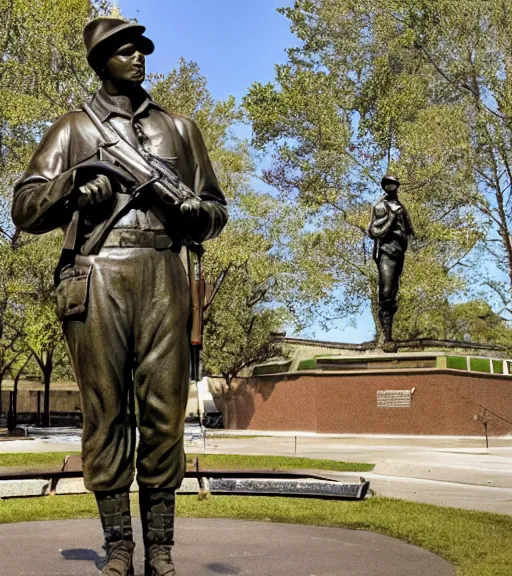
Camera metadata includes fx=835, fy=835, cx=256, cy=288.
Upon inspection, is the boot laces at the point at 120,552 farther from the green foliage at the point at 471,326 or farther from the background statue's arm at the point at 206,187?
the green foliage at the point at 471,326

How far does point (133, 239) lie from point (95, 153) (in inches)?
17.8

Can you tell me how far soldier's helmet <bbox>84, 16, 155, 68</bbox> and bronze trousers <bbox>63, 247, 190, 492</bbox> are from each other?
0.93m

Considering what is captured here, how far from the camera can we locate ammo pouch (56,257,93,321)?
3.54m

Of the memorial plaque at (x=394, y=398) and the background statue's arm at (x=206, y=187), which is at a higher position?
the background statue's arm at (x=206, y=187)

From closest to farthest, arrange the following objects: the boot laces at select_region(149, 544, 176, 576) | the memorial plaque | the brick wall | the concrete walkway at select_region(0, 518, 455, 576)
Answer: the boot laces at select_region(149, 544, 176, 576) → the concrete walkway at select_region(0, 518, 455, 576) → the brick wall → the memorial plaque

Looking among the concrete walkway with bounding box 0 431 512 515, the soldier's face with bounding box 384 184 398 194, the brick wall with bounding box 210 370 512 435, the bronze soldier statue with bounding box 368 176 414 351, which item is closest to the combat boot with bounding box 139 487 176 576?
the concrete walkway with bounding box 0 431 512 515

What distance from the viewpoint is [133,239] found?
3.65 m

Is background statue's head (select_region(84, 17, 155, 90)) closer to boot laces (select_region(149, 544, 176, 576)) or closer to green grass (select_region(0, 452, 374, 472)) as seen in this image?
boot laces (select_region(149, 544, 176, 576))

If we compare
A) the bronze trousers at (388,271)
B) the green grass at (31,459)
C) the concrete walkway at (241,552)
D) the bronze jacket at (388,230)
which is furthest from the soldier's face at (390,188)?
the concrete walkway at (241,552)

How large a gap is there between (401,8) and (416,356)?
47.4 feet

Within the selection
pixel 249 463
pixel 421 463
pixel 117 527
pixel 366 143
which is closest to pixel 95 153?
pixel 117 527

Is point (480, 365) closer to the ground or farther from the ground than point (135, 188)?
farther from the ground

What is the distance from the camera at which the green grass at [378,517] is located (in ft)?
16.3

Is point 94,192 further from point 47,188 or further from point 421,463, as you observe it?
point 421,463
